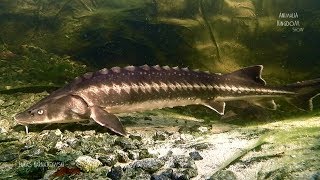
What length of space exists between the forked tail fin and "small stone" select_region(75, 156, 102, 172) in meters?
3.60

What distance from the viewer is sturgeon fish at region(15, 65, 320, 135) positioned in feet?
15.3

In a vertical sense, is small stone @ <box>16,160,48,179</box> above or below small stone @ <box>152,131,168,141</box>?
above

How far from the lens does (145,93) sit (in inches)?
209

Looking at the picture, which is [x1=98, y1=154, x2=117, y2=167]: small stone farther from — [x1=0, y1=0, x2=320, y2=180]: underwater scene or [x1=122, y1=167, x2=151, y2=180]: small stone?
[x1=122, y1=167, x2=151, y2=180]: small stone

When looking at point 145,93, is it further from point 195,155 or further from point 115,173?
point 115,173

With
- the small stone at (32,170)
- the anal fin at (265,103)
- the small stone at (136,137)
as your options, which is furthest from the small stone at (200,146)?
the anal fin at (265,103)

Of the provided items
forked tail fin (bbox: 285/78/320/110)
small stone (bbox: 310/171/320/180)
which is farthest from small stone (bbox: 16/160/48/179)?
forked tail fin (bbox: 285/78/320/110)

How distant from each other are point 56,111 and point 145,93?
129cm

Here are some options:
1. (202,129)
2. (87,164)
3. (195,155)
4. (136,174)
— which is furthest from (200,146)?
(87,164)

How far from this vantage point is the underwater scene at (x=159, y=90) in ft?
11.9

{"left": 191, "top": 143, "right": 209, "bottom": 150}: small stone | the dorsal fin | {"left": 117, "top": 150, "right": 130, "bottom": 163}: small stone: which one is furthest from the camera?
the dorsal fin

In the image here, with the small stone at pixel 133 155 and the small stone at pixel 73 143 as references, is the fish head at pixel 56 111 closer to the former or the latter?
the small stone at pixel 73 143

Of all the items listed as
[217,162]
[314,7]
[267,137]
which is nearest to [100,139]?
[217,162]

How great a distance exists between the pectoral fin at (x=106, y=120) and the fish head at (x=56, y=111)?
14 centimetres
